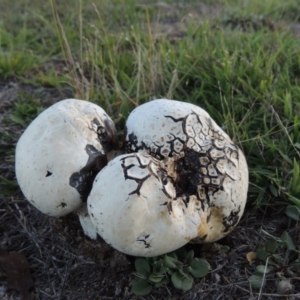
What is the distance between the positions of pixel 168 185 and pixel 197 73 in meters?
→ 1.23

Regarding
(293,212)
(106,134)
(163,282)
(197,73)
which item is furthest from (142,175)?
(197,73)

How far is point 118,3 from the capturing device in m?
3.88

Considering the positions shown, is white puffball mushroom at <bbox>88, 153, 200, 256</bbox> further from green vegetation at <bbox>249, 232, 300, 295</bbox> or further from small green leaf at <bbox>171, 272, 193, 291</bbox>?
green vegetation at <bbox>249, 232, 300, 295</bbox>

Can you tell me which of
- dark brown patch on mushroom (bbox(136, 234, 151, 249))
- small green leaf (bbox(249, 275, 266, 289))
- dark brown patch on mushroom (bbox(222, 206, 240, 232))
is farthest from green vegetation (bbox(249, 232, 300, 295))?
dark brown patch on mushroom (bbox(136, 234, 151, 249))

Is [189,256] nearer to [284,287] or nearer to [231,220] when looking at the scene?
[231,220]

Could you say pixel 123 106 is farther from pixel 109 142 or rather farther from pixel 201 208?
pixel 201 208

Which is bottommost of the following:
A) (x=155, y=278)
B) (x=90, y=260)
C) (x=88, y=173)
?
(x=90, y=260)

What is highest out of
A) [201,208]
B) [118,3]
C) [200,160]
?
[200,160]

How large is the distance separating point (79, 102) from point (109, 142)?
0.66 feet

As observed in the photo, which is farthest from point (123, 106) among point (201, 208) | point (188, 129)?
point (201, 208)

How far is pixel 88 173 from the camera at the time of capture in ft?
5.24

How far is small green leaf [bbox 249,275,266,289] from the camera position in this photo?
160cm

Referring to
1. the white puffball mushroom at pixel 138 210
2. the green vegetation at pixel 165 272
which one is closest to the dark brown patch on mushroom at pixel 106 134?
the white puffball mushroom at pixel 138 210

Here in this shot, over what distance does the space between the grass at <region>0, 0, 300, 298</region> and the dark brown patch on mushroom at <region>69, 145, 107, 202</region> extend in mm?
625
